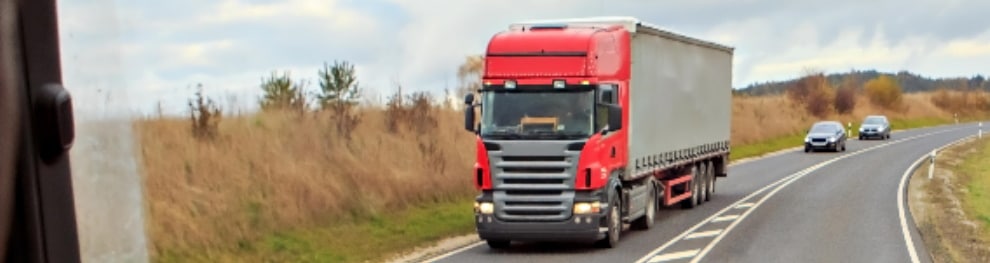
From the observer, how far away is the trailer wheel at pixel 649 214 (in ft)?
67.2

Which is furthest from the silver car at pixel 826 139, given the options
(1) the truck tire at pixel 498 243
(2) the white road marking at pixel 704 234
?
(1) the truck tire at pixel 498 243

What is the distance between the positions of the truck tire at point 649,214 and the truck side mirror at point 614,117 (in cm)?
322

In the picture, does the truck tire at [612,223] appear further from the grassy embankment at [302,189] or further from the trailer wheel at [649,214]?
the grassy embankment at [302,189]

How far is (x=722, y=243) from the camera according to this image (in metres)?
18.0

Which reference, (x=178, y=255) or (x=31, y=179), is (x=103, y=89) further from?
(x=178, y=255)

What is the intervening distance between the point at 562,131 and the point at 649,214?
3850 millimetres

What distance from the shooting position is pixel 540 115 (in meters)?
17.5

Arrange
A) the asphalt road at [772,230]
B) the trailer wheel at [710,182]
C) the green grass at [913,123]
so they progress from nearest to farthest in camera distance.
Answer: the asphalt road at [772,230], the trailer wheel at [710,182], the green grass at [913,123]

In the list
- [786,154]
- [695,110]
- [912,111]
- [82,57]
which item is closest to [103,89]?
[82,57]

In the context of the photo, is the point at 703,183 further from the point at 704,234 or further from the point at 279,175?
the point at 279,175

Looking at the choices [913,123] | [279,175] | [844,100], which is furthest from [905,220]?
[913,123]

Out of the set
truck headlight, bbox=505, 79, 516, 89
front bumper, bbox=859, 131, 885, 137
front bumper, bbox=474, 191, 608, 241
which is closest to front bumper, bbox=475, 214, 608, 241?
front bumper, bbox=474, 191, 608, 241

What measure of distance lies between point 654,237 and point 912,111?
95.4 m

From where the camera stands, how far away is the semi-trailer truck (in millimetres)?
17219
